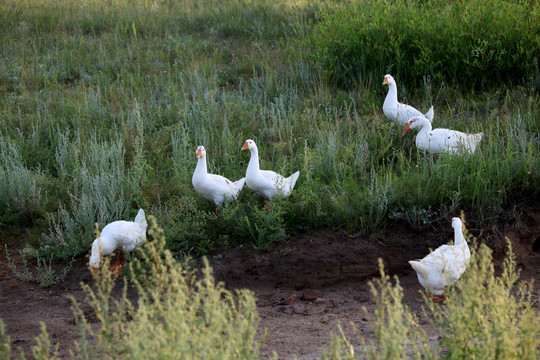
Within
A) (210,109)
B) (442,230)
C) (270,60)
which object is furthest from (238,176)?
(270,60)

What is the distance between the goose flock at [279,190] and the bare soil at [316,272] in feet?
1.38

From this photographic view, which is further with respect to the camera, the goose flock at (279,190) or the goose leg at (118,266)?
the goose leg at (118,266)

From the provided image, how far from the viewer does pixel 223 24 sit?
37.0 feet

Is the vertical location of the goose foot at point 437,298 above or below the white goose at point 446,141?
below

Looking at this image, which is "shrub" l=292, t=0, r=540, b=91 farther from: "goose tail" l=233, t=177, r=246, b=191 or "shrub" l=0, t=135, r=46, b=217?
"shrub" l=0, t=135, r=46, b=217

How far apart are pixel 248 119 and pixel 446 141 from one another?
267 centimetres

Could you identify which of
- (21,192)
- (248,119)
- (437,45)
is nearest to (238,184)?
(248,119)

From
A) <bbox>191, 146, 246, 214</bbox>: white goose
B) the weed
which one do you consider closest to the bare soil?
the weed

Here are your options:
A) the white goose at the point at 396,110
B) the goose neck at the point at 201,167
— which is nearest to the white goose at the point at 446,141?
the white goose at the point at 396,110

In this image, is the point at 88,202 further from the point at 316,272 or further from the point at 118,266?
the point at 316,272

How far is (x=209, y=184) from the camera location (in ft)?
16.4

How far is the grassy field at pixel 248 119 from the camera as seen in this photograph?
499cm

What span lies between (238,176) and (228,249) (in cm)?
118

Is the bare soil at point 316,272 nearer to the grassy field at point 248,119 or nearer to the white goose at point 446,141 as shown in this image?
the grassy field at point 248,119
